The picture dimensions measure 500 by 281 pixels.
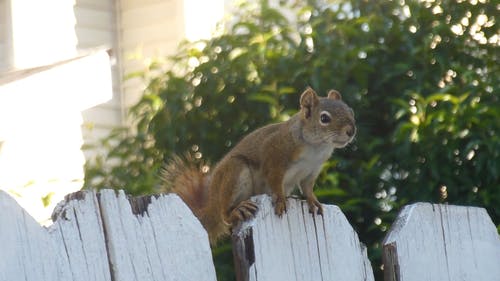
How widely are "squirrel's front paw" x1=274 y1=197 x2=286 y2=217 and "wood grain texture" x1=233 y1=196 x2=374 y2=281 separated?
1cm

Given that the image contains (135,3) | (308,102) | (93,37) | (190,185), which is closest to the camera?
(190,185)

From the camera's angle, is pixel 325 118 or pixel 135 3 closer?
pixel 325 118

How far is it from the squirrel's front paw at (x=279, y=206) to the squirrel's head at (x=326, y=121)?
0.72 m

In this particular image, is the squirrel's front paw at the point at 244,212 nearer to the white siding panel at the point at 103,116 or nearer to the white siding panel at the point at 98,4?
the white siding panel at the point at 103,116

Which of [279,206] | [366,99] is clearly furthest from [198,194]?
[366,99]

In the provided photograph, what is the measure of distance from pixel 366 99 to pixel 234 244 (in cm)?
256

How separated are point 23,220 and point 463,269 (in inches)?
44.8

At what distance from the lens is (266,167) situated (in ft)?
9.90

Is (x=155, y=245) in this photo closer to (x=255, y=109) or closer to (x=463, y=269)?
(x=463, y=269)

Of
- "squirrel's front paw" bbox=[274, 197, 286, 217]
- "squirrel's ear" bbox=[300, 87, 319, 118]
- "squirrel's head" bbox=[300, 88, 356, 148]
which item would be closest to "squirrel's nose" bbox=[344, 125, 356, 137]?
"squirrel's head" bbox=[300, 88, 356, 148]

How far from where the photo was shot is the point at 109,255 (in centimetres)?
183

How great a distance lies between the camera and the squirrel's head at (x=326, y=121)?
124 inches

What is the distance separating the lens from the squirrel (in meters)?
2.95

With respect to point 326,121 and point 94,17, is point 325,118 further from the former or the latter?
point 94,17
